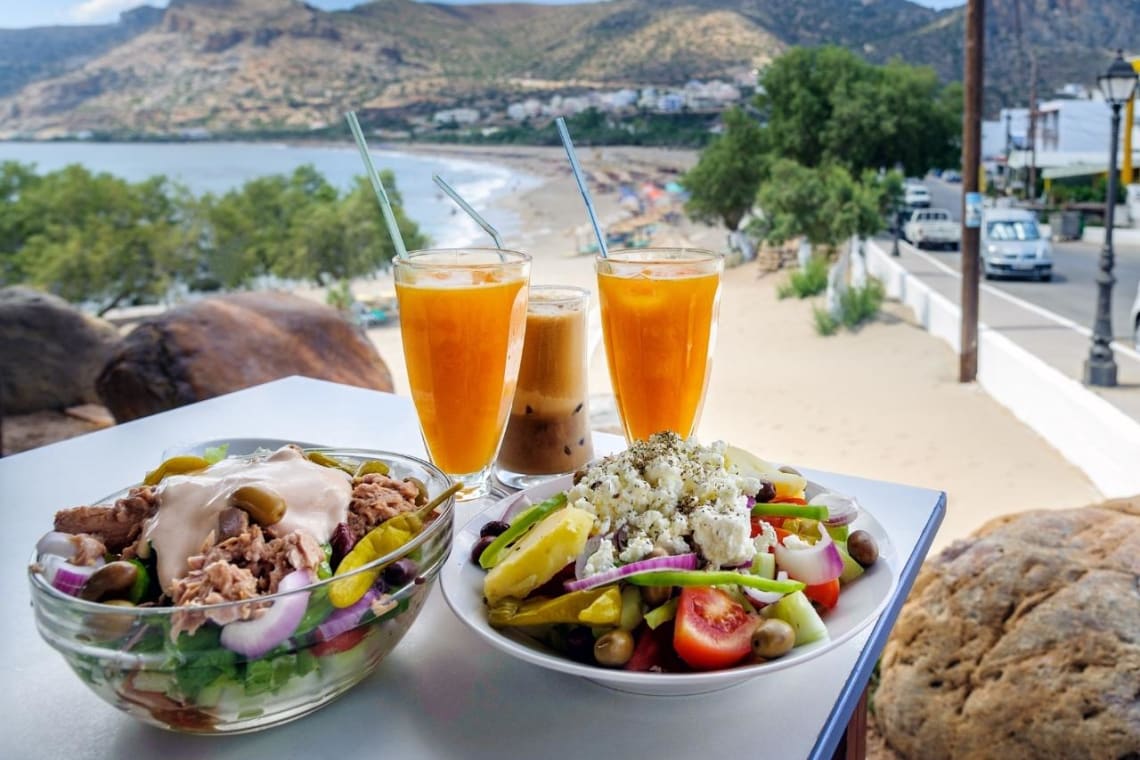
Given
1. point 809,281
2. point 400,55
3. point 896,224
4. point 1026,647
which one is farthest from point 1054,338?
point 400,55

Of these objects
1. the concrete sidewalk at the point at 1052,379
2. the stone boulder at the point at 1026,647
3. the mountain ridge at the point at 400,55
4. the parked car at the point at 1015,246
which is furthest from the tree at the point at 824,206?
the stone boulder at the point at 1026,647

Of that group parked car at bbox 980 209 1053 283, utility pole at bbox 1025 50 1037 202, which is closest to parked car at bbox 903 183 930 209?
parked car at bbox 980 209 1053 283

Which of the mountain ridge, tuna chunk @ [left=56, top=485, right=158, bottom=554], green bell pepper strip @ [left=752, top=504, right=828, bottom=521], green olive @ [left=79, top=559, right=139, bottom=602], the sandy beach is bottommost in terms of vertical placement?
the sandy beach

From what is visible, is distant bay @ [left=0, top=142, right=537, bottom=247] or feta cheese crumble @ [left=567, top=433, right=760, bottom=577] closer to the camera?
feta cheese crumble @ [left=567, top=433, right=760, bottom=577]

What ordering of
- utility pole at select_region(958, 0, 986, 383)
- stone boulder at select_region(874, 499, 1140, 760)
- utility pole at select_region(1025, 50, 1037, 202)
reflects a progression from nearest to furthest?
stone boulder at select_region(874, 499, 1140, 760) < utility pole at select_region(958, 0, 986, 383) < utility pole at select_region(1025, 50, 1037, 202)

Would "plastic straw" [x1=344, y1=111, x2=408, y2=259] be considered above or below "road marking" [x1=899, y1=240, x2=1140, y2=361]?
above

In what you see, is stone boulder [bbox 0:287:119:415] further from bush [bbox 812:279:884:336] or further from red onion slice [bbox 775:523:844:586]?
bush [bbox 812:279:884:336]

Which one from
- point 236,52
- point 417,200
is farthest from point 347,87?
point 417,200
